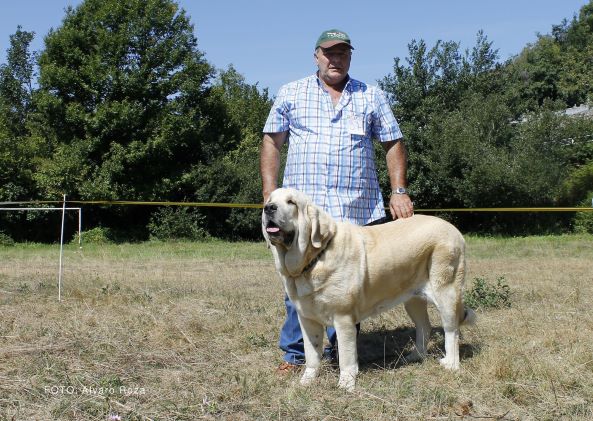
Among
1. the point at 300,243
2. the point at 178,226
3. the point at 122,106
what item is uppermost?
the point at 122,106

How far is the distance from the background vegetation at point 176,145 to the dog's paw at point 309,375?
19480 millimetres

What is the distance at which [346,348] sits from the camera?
→ 419cm

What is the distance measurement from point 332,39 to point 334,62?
165 mm

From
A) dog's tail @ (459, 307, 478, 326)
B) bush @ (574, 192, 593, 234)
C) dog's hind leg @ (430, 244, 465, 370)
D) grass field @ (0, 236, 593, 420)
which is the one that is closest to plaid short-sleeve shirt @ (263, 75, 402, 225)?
dog's hind leg @ (430, 244, 465, 370)

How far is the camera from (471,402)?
3.78 metres

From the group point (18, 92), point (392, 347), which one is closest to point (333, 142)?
point (392, 347)

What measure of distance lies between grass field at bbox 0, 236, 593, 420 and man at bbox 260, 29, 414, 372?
0.70 metres

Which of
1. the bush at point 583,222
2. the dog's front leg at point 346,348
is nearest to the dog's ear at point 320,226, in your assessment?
the dog's front leg at point 346,348

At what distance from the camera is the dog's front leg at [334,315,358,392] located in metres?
4.17

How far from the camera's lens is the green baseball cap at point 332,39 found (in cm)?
452

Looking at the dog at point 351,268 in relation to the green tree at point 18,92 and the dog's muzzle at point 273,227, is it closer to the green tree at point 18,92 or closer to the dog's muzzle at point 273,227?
the dog's muzzle at point 273,227

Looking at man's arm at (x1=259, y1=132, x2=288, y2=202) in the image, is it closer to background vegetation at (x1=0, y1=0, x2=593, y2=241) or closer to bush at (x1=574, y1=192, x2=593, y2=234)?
background vegetation at (x1=0, y1=0, x2=593, y2=241)

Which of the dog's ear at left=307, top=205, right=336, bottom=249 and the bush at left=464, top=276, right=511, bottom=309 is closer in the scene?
the dog's ear at left=307, top=205, right=336, bottom=249

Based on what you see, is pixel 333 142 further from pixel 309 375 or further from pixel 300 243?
pixel 309 375
